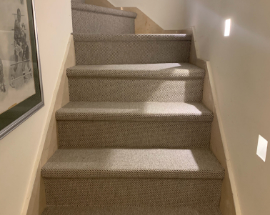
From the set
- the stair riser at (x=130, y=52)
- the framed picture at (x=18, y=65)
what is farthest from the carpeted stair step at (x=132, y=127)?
the stair riser at (x=130, y=52)

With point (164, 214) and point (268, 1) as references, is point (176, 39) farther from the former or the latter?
point (164, 214)

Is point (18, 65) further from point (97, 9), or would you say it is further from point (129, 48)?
point (97, 9)

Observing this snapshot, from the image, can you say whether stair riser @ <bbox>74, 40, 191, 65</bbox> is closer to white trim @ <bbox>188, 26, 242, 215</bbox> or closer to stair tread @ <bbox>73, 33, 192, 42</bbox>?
stair tread @ <bbox>73, 33, 192, 42</bbox>

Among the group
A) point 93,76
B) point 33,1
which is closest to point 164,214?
point 93,76

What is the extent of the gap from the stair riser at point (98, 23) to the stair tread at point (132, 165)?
99 cm

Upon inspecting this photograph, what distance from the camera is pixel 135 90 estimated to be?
151 cm

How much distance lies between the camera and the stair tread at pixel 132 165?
1.15 metres

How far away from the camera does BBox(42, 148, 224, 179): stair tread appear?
1.15 m

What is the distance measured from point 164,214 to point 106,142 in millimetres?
485

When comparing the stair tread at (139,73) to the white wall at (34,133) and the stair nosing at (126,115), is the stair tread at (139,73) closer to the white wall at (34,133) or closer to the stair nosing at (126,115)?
the white wall at (34,133)

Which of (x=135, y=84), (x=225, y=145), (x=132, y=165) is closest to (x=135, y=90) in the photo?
(x=135, y=84)

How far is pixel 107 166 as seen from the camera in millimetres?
1162

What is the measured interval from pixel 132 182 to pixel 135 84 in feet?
1.96

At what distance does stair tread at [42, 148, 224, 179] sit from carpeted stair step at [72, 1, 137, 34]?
3.25ft
